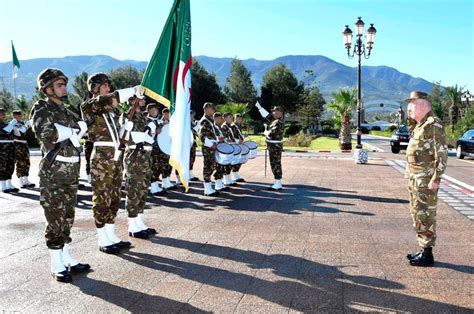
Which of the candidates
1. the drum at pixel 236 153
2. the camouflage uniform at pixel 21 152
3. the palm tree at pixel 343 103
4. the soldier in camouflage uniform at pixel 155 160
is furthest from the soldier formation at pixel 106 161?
the palm tree at pixel 343 103

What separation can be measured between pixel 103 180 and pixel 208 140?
4.59 meters

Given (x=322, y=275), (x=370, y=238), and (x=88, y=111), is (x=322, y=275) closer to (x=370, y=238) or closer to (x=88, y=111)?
(x=370, y=238)

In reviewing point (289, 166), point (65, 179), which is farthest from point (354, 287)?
point (289, 166)

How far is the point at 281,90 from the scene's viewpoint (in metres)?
59.5

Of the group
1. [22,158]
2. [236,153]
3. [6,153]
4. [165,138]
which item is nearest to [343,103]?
[236,153]

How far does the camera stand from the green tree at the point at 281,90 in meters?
59.6

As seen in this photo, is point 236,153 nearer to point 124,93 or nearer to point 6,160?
point 124,93

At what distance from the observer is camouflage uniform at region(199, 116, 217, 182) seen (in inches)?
405

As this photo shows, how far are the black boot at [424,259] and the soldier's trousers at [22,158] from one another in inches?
419

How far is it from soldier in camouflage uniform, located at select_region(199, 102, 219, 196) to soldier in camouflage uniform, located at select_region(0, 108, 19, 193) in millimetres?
5100

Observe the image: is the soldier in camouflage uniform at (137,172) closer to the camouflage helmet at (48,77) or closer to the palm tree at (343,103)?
the camouflage helmet at (48,77)

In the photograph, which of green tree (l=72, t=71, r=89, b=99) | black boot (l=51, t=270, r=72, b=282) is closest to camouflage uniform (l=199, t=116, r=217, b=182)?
black boot (l=51, t=270, r=72, b=282)

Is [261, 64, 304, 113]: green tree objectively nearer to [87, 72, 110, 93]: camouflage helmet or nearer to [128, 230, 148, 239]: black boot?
[128, 230, 148, 239]: black boot

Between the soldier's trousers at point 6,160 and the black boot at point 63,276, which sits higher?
the soldier's trousers at point 6,160
